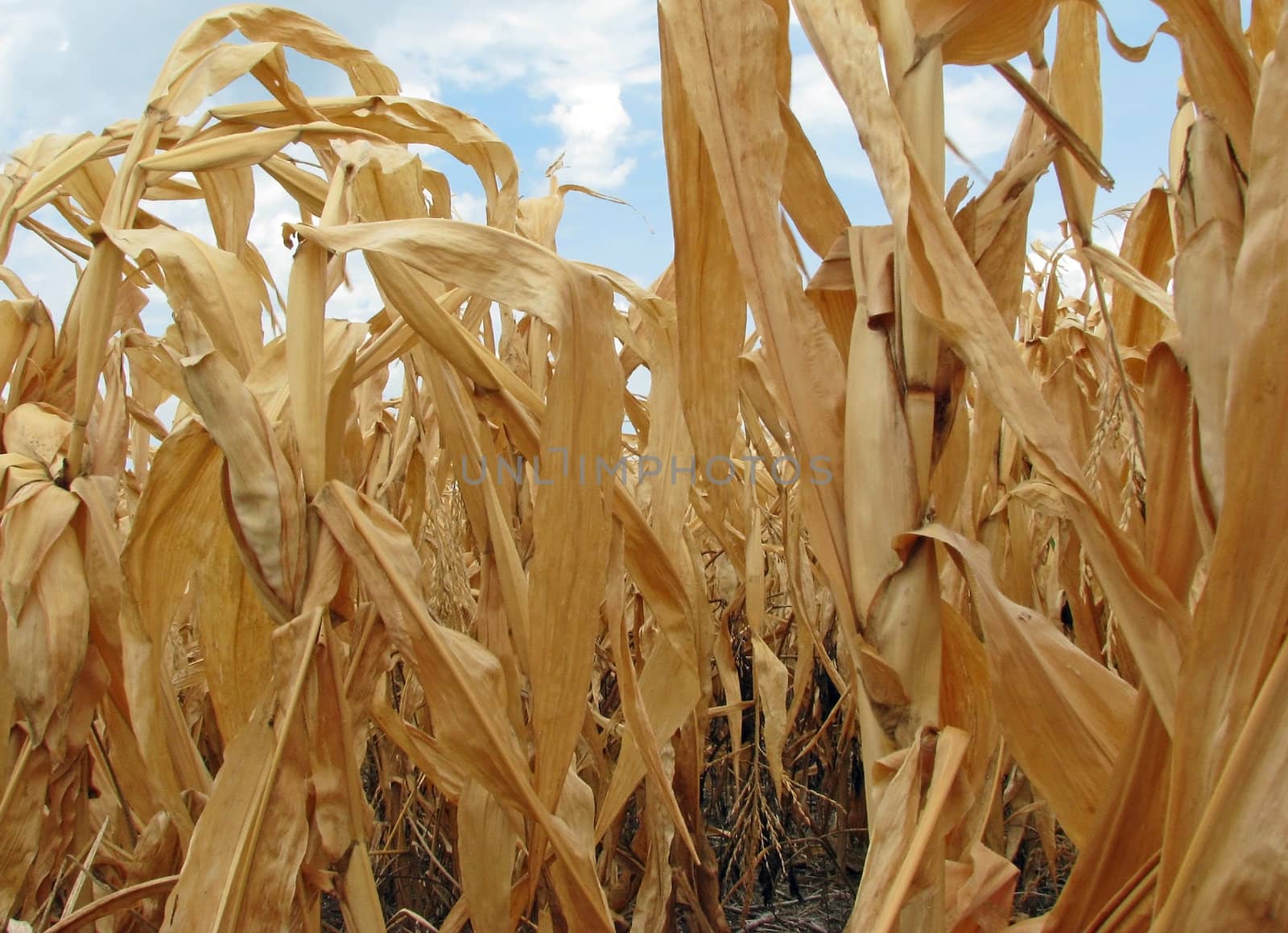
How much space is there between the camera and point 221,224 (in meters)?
0.86

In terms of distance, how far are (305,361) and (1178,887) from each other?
1.46ft

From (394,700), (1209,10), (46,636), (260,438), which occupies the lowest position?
(394,700)

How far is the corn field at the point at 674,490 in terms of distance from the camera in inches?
15.0

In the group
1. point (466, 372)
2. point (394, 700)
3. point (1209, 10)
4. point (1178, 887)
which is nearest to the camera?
point (1178, 887)

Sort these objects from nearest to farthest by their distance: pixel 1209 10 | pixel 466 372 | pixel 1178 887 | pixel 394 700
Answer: pixel 1178 887, pixel 1209 10, pixel 466 372, pixel 394 700

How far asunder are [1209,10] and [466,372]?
0.41 metres

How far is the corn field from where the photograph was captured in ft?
1.25

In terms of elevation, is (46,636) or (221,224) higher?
(221,224)

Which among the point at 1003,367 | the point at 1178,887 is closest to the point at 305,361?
the point at 1003,367

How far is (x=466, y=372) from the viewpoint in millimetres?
583

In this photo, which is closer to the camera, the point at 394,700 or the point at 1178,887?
the point at 1178,887

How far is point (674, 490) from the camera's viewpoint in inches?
26.6

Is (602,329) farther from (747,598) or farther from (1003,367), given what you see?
(747,598)

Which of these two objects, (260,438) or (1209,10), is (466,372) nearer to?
(260,438)
